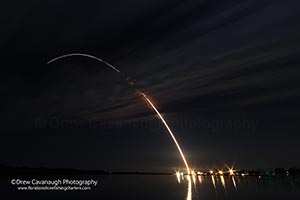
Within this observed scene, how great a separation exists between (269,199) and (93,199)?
3690 centimetres

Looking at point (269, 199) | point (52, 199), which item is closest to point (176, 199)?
point (269, 199)

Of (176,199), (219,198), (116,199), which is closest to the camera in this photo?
(176,199)

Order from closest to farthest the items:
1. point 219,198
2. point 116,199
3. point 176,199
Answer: point 176,199 → point 219,198 → point 116,199

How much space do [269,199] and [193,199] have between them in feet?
52.3

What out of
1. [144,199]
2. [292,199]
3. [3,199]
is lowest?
[292,199]

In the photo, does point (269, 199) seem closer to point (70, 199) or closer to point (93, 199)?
point (93, 199)

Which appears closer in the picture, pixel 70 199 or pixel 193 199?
pixel 193 199

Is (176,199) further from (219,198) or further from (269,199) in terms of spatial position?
(269,199)

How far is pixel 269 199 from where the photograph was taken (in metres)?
56.2

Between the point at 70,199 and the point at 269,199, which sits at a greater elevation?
the point at 70,199

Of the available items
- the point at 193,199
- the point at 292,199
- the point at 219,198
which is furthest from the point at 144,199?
the point at 292,199

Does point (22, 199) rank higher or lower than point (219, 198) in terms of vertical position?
higher

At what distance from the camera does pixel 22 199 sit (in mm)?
62969

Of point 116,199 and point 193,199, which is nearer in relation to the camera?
point 193,199
